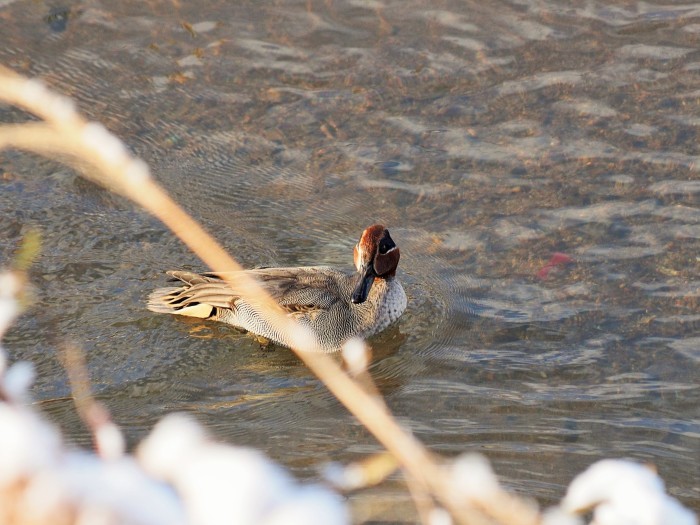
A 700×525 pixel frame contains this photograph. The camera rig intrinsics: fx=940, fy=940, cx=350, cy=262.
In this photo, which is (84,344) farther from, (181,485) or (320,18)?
(181,485)

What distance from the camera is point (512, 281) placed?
6.98m

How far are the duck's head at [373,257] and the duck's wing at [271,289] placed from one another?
20cm

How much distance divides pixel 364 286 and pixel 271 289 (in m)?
0.74

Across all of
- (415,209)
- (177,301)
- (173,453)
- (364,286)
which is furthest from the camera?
(415,209)

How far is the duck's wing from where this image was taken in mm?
6883

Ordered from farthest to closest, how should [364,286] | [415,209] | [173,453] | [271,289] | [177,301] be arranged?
[415,209] → [364,286] → [177,301] → [271,289] → [173,453]

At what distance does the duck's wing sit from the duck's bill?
0.56 feet

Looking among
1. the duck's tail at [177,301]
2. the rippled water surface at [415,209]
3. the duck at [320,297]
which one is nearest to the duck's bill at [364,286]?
the duck at [320,297]

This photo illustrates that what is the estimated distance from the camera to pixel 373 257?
6.94 metres

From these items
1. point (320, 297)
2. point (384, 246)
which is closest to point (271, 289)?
point (320, 297)

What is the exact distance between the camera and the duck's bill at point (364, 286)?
275 inches

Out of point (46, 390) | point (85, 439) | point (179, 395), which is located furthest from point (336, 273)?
point (85, 439)

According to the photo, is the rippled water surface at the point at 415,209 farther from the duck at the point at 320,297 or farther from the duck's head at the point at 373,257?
the duck's head at the point at 373,257

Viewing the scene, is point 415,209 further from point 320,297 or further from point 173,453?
point 173,453
